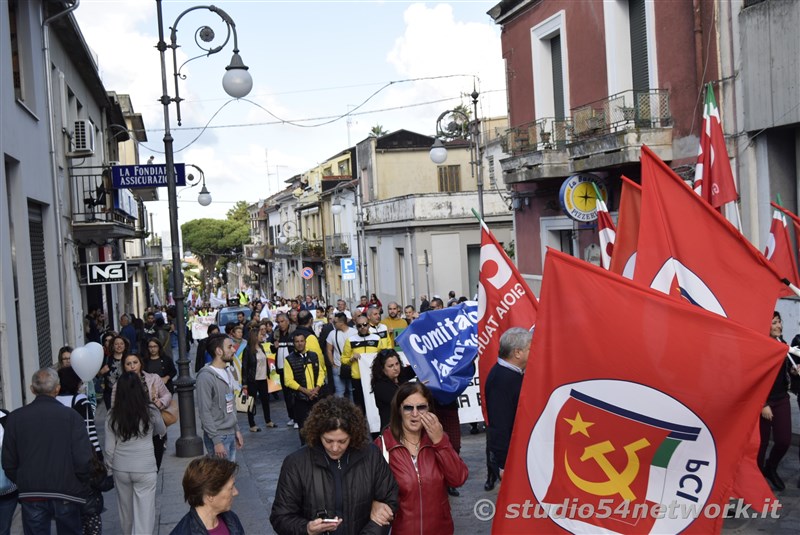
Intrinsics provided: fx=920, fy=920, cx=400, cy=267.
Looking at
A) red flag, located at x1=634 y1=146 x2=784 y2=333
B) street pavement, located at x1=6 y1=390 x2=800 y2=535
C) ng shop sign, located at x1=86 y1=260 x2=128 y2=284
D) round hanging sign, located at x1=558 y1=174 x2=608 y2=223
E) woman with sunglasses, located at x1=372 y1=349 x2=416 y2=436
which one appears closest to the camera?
red flag, located at x1=634 y1=146 x2=784 y2=333

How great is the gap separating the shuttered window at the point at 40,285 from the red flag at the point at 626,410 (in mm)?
9394

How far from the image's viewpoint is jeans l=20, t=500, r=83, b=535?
621cm

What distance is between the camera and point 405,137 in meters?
44.2

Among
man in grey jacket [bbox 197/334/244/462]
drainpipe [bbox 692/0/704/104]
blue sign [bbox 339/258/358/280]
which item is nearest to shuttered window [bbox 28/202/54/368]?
man in grey jacket [bbox 197/334/244/462]

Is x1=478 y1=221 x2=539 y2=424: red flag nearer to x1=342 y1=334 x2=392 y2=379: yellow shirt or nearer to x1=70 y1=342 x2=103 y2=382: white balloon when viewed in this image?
x1=342 y1=334 x2=392 y2=379: yellow shirt

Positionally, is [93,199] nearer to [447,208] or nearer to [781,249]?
[781,249]

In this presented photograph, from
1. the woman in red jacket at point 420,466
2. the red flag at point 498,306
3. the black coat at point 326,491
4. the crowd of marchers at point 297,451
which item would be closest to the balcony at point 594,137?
the crowd of marchers at point 297,451

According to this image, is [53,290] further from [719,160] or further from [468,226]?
[468,226]

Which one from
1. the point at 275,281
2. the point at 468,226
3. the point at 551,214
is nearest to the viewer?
the point at 551,214

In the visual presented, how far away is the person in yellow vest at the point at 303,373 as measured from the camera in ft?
34.3

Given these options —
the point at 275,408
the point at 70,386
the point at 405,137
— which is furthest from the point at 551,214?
the point at 405,137

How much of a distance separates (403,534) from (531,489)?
852mm

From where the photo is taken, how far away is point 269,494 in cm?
Result: 927

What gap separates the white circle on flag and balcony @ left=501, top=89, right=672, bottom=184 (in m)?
11.2
